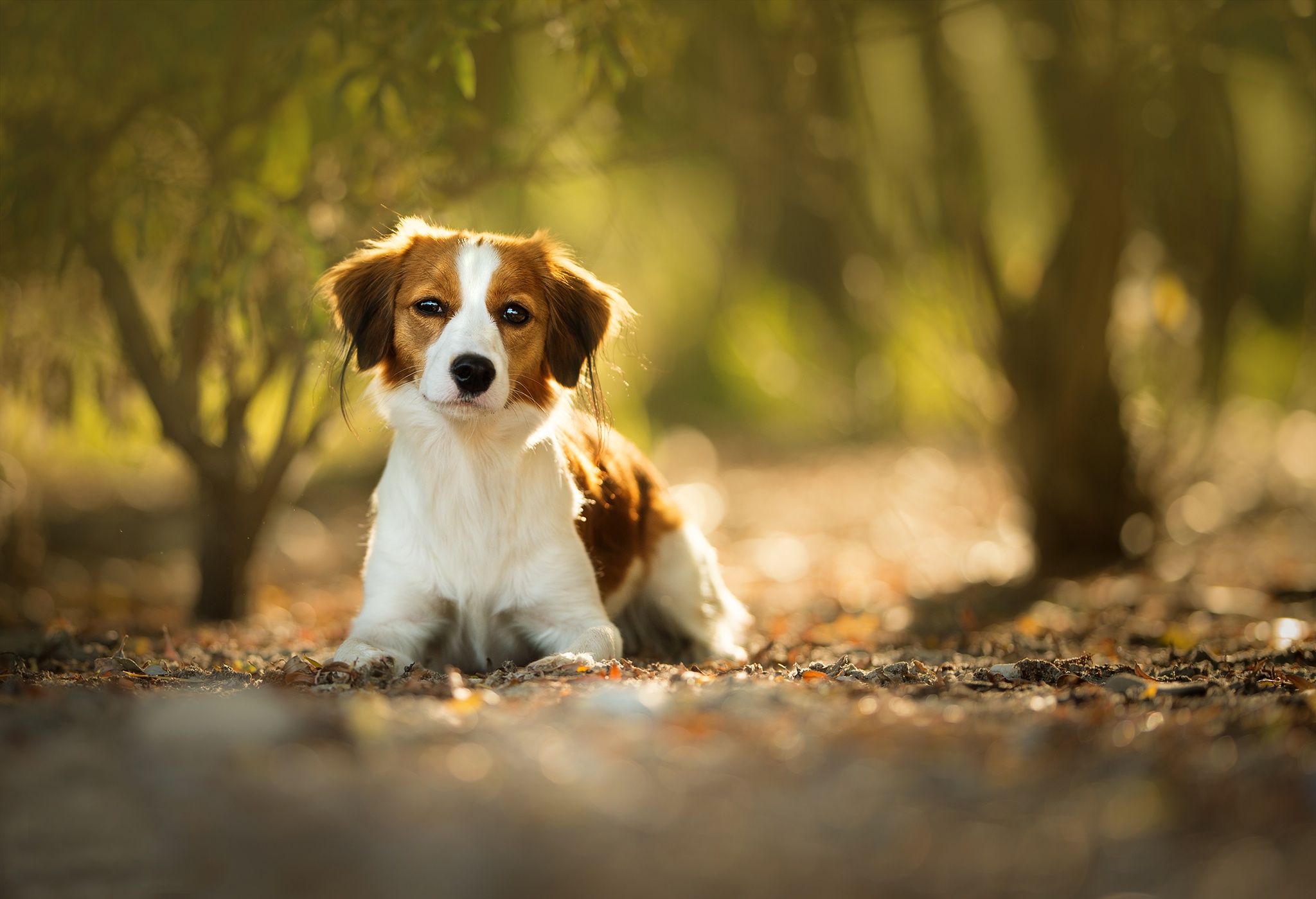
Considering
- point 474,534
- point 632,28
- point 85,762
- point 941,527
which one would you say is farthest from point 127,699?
point 941,527

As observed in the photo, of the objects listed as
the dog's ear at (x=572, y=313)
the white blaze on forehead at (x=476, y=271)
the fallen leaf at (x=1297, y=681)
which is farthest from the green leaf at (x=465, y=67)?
the fallen leaf at (x=1297, y=681)

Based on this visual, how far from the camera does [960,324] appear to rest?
6.98m

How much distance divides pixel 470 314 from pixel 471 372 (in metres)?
0.25

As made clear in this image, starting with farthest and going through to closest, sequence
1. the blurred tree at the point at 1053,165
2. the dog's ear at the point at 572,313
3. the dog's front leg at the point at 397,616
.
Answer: the blurred tree at the point at 1053,165 < the dog's ear at the point at 572,313 < the dog's front leg at the point at 397,616

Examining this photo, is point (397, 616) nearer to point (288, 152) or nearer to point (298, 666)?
point (298, 666)

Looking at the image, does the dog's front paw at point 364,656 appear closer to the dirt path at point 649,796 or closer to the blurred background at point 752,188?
the dirt path at point 649,796

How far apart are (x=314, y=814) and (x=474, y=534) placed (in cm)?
188

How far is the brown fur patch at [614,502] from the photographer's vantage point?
4078mm

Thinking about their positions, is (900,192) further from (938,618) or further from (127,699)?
(127,699)

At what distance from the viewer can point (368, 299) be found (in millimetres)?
3793

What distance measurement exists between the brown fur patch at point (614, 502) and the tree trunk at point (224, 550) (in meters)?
2.16

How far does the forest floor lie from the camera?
1.82 meters

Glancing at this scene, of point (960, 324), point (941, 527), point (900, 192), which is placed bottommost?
point (941, 527)

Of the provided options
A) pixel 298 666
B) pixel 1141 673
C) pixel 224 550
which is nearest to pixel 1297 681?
pixel 1141 673
